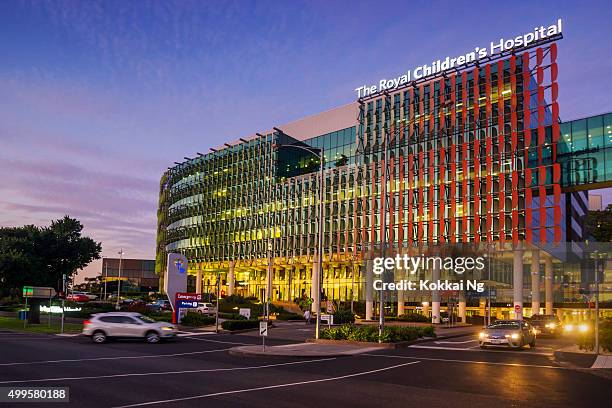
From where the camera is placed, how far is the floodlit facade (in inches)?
2596

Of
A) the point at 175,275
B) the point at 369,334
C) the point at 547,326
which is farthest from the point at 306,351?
the point at 175,275

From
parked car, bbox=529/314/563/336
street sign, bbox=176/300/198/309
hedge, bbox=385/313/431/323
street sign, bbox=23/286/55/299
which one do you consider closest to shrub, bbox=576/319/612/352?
parked car, bbox=529/314/563/336

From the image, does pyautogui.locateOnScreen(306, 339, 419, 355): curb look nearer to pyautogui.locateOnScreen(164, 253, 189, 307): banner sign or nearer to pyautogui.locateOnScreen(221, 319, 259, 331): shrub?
pyautogui.locateOnScreen(221, 319, 259, 331): shrub

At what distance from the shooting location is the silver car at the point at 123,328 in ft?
102

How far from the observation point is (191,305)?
1889 inches

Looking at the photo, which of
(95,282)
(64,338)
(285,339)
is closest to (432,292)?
(285,339)

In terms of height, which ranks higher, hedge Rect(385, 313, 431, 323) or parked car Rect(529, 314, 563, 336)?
parked car Rect(529, 314, 563, 336)

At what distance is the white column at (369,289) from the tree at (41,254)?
41.1 metres

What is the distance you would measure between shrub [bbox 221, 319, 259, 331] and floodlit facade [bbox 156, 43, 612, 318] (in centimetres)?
680

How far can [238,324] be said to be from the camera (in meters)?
43.0

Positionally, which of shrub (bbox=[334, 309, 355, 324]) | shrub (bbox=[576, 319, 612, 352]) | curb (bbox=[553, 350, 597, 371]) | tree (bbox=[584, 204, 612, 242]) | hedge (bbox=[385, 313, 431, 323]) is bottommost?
hedge (bbox=[385, 313, 431, 323])

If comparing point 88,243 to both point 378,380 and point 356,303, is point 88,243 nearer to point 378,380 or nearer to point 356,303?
point 378,380

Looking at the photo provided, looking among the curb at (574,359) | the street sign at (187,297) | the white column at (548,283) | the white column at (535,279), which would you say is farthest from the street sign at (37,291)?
the white column at (548,283)

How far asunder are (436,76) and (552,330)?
4011cm
